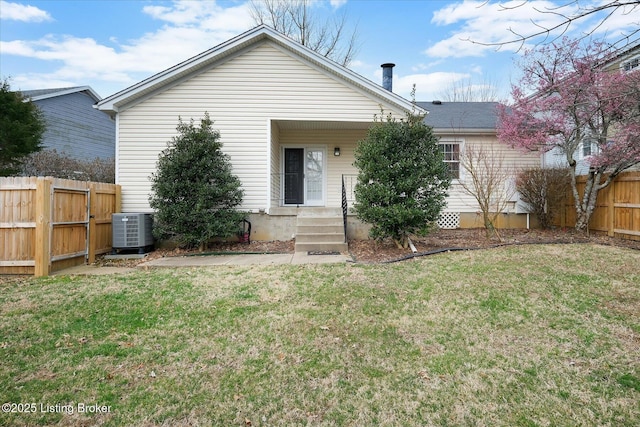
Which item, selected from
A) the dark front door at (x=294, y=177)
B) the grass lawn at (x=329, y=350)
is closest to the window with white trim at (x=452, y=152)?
the dark front door at (x=294, y=177)

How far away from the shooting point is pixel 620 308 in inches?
168

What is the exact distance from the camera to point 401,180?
7.64 meters

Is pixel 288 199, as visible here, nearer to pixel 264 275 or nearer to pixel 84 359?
pixel 264 275

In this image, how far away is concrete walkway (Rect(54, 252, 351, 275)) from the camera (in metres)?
6.88

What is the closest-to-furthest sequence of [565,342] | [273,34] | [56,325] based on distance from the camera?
[565,342] → [56,325] → [273,34]

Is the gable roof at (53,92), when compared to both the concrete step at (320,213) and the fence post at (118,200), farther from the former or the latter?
the concrete step at (320,213)

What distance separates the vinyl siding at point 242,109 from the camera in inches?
384

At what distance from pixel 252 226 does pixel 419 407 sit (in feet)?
25.4

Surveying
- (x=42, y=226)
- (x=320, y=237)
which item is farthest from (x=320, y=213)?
(x=42, y=226)

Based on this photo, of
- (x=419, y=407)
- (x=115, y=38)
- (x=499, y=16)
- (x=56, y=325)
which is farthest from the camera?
(x=115, y=38)

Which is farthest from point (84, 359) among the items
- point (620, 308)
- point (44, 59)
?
point (44, 59)

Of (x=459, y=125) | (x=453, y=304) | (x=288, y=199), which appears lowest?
(x=453, y=304)

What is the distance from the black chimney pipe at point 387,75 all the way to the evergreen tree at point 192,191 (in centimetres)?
844

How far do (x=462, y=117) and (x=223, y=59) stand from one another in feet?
28.6
